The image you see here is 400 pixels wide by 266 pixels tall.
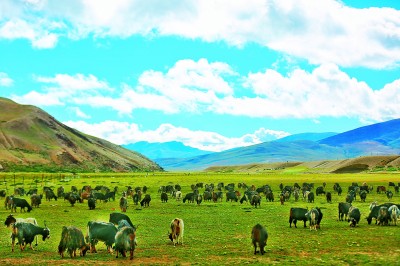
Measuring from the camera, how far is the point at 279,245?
26.1 m

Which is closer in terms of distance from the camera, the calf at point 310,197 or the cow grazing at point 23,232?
the cow grazing at point 23,232

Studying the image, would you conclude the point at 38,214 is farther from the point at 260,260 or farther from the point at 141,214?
the point at 260,260

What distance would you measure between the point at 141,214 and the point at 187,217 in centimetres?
540

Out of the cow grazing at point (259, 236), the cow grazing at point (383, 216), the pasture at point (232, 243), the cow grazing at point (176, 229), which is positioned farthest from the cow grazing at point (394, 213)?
the cow grazing at point (176, 229)

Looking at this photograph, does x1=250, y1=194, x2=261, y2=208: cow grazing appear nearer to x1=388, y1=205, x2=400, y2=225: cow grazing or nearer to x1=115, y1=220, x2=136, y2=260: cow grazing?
x1=388, y1=205, x2=400, y2=225: cow grazing

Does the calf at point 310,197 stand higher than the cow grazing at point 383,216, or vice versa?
the calf at point 310,197

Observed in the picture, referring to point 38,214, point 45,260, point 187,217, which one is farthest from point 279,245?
point 38,214

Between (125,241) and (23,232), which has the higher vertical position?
(23,232)

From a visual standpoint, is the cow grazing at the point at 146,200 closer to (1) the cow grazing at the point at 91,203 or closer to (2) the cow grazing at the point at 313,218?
(1) the cow grazing at the point at 91,203

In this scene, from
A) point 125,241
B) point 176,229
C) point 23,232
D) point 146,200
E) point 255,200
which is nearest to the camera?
point 125,241

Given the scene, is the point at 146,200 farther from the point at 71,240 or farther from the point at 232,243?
the point at 71,240

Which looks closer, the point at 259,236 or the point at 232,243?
the point at 259,236

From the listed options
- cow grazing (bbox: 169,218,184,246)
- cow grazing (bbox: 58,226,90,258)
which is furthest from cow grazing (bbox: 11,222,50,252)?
cow grazing (bbox: 169,218,184,246)

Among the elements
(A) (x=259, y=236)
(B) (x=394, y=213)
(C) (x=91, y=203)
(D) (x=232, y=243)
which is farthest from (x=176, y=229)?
(C) (x=91, y=203)
